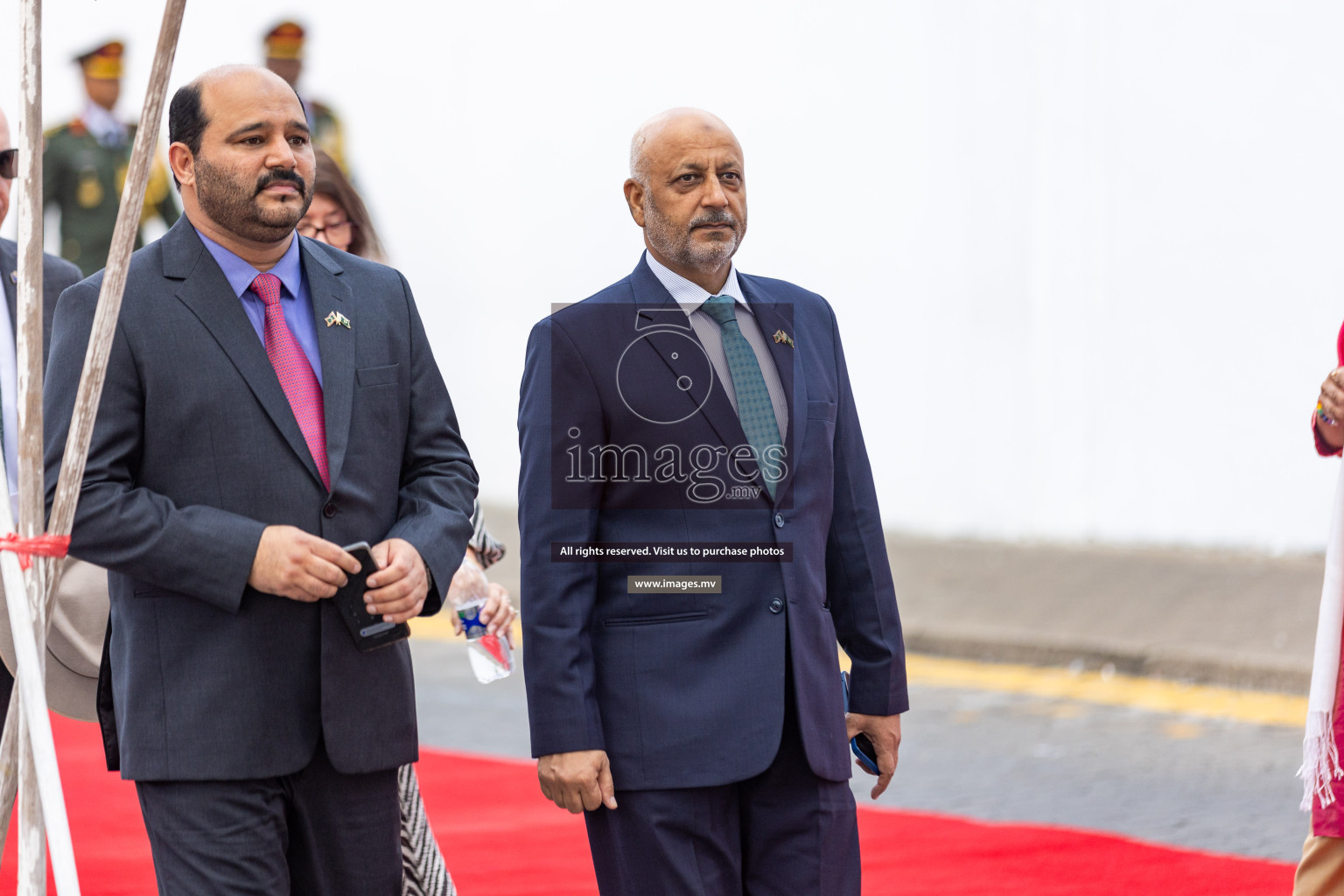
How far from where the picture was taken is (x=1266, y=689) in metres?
6.76

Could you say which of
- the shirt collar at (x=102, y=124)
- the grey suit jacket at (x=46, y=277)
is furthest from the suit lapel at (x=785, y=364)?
the shirt collar at (x=102, y=124)

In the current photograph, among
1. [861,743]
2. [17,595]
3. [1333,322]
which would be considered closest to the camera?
Answer: [17,595]

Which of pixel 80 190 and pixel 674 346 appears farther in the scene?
pixel 80 190

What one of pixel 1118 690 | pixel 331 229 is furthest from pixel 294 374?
pixel 1118 690

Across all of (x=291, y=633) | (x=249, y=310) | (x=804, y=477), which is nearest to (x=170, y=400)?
(x=249, y=310)

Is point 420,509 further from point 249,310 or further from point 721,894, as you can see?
point 721,894

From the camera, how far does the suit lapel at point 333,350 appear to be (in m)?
2.61

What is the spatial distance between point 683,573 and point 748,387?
317 mm

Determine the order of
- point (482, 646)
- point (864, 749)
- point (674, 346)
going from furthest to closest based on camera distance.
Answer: point (482, 646)
point (864, 749)
point (674, 346)

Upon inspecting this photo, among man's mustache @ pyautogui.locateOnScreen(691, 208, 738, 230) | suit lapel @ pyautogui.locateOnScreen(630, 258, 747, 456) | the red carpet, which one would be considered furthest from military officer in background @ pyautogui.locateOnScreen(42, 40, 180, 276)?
man's mustache @ pyautogui.locateOnScreen(691, 208, 738, 230)

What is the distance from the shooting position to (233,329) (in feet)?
8.47

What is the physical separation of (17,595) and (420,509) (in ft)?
2.19

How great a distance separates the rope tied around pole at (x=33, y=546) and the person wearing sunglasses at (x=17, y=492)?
548 mm

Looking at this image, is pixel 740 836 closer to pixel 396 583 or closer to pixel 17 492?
pixel 396 583
